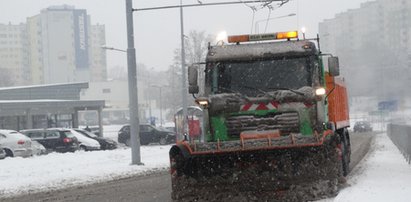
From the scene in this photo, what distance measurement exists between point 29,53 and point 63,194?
146 metres

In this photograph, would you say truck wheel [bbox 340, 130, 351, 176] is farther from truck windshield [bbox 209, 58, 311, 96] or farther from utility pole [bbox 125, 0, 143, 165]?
utility pole [bbox 125, 0, 143, 165]

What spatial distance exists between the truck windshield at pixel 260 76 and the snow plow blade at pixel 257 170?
139cm

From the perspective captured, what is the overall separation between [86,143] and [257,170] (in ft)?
87.3

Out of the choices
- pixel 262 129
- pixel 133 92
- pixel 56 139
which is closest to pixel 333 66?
pixel 262 129

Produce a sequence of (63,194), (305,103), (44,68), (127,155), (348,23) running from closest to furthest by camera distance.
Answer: (305,103)
(63,194)
(127,155)
(348,23)
(44,68)

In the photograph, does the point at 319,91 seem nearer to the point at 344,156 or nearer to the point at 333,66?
the point at 333,66

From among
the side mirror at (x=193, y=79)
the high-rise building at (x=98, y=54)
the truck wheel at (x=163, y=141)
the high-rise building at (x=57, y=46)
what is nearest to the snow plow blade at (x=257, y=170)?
the side mirror at (x=193, y=79)

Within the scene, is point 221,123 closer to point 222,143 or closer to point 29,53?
point 222,143

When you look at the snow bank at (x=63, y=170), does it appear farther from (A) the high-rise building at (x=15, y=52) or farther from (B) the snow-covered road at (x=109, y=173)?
(A) the high-rise building at (x=15, y=52)

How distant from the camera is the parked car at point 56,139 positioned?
34.7 meters

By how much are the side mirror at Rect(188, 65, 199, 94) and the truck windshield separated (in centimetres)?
34

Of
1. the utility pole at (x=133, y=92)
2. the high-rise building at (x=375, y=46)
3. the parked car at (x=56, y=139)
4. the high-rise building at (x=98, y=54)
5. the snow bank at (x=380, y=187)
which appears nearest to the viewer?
the snow bank at (x=380, y=187)

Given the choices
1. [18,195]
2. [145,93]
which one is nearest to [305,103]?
[18,195]

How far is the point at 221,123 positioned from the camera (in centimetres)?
1160
